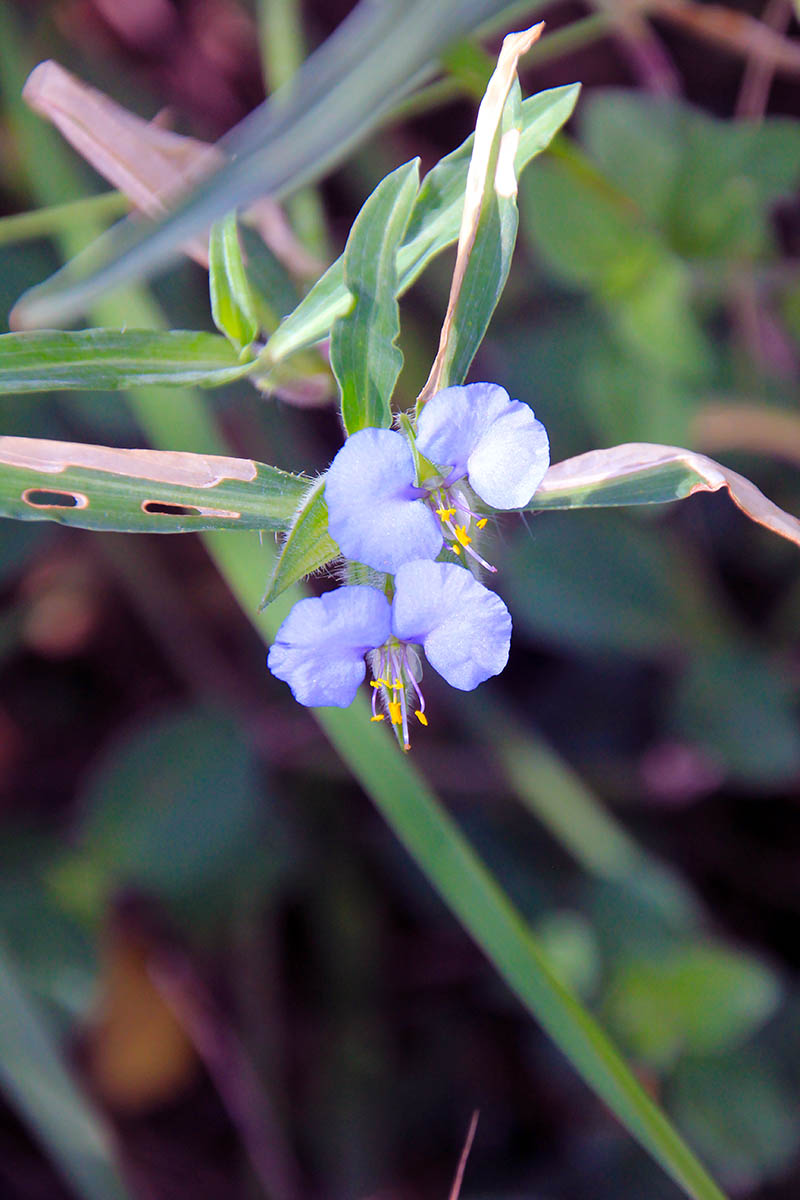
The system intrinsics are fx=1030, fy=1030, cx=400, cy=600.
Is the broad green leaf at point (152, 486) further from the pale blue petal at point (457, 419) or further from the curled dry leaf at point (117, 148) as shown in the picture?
the curled dry leaf at point (117, 148)

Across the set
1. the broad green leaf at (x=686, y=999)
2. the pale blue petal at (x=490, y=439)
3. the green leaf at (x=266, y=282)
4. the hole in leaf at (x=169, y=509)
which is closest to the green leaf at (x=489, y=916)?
the hole in leaf at (x=169, y=509)

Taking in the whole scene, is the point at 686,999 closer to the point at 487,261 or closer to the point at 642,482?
the point at 642,482

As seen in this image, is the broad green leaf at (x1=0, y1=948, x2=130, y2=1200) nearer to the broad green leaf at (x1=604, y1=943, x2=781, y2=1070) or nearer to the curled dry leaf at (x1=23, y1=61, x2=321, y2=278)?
the broad green leaf at (x1=604, y1=943, x2=781, y2=1070)

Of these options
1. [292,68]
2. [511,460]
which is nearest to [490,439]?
[511,460]

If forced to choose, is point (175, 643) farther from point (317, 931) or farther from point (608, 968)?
point (608, 968)

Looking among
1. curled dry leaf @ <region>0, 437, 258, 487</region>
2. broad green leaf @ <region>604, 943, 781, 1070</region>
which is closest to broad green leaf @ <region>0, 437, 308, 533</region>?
curled dry leaf @ <region>0, 437, 258, 487</region>

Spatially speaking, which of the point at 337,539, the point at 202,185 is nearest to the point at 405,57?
the point at 202,185
